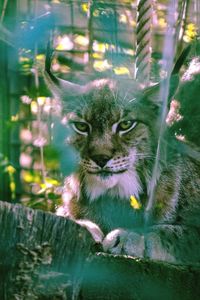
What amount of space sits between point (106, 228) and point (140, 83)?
2.07 feet

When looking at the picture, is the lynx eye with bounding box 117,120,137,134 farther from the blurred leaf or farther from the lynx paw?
the lynx paw

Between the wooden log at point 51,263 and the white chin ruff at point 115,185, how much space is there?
2.90 ft

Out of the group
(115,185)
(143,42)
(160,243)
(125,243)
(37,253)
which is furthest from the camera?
(115,185)

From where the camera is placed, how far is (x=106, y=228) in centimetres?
300

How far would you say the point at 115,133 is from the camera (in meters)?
2.90

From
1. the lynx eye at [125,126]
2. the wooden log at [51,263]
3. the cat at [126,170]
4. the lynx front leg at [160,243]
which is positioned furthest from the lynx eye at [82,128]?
the wooden log at [51,263]

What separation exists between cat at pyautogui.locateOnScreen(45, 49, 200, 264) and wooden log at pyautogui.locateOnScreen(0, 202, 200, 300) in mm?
747

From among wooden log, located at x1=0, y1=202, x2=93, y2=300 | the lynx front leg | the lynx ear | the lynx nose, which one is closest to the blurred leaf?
the lynx front leg

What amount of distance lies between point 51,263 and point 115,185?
114 cm

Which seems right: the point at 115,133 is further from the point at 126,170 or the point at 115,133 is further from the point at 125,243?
the point at 125,243

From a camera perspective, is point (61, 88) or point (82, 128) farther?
point (61, 88)

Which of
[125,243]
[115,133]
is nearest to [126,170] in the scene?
[115,133]

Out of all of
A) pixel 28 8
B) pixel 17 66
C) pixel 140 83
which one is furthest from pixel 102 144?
pixel 28 8

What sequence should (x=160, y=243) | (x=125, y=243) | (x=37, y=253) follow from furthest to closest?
1. (x=160, y=243)
2. (x=125, y=243)
3. (x=37, y=253)
